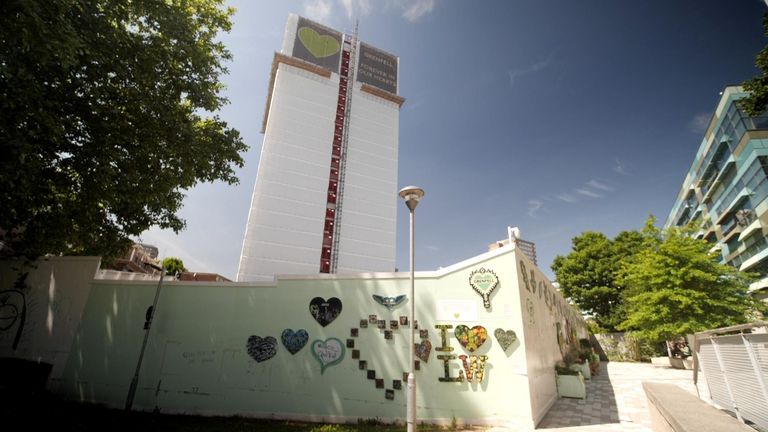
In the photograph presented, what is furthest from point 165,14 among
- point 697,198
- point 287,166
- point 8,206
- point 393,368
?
point 697,198

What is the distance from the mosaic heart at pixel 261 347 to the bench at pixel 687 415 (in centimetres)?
995

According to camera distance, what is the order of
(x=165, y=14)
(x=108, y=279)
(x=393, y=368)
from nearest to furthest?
(x=393, y=368) < (x=165, y=14) < (x=108, y=279)

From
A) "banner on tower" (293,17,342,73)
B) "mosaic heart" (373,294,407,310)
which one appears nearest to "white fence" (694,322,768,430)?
"mosaic heart" (373,294,407,310)

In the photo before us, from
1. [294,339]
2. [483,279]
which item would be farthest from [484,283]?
[294,339]

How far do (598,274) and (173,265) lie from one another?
4712 centimetres

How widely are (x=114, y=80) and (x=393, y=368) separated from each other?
12435mm

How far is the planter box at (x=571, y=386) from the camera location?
12.0 metres

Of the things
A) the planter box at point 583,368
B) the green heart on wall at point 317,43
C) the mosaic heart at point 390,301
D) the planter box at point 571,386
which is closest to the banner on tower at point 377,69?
the green heart on wall at point 317,43

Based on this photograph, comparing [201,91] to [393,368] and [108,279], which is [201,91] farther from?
[393,368]

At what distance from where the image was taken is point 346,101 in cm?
4812

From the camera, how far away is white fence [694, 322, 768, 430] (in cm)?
478

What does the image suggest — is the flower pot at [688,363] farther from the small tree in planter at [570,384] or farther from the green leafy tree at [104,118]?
the green leafy tree at [104,118]

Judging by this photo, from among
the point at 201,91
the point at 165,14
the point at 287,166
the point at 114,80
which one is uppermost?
the point at 287,166

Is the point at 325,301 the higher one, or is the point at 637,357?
the point at 325,301
